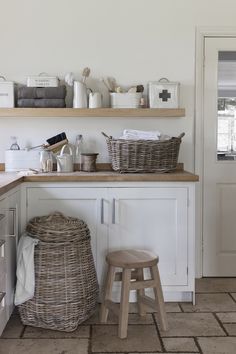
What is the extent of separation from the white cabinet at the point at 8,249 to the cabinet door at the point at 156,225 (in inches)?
24.9

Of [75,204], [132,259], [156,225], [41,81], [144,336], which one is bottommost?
[144,336]

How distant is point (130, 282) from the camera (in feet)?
8.55

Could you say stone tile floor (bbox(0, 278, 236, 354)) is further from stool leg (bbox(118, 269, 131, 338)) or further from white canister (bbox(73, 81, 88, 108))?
white canister (bbox(73, 81, 88, 108))

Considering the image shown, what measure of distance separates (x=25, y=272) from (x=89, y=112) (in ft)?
4.16

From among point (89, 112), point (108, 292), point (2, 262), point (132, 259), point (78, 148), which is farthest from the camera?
point (78, 148)

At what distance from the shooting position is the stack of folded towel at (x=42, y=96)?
3344 mm

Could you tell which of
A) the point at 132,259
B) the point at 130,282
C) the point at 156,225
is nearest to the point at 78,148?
the point at 156,225

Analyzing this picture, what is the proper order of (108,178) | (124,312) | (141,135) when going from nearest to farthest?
(124,312) → (108,178) → (141,135)

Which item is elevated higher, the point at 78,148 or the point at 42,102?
the point at 42,102

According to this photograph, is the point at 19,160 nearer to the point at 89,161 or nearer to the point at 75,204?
the point at 89,161

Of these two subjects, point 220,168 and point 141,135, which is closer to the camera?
point 141,135

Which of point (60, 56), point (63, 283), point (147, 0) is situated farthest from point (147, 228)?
point (147, 0)

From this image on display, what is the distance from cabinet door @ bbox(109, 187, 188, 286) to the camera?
9.88 ft

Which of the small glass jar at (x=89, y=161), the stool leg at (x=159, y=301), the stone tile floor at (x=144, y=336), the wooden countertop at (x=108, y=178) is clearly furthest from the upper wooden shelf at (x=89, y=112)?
the stone tile floor at (x=144, y=336)
